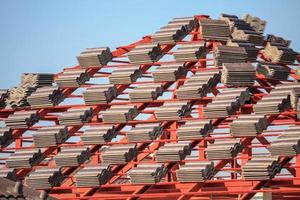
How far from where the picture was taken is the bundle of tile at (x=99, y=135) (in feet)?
213

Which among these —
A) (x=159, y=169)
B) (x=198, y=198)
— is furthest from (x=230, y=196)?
(x=159, y=169)

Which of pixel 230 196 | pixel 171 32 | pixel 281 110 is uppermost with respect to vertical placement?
pixel 171 32

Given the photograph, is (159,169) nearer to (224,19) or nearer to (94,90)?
(94,90)

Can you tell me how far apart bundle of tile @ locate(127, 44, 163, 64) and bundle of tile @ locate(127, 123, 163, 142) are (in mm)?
5655

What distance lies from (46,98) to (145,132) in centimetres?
907

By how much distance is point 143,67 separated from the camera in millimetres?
68438

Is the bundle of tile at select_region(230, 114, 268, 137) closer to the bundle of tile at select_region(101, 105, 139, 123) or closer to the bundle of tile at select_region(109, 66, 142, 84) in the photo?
the bundle of tile at select_region(101, 105, 139, 123)

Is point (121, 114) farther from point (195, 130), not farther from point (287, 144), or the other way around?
point (287, 144)

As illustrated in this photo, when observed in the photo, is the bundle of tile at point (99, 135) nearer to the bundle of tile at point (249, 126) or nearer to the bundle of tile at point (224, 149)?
the bundle of tile at point (224, 149)

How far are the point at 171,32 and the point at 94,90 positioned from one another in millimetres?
6340

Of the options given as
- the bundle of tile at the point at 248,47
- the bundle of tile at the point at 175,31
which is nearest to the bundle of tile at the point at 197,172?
the bundle of tile at the point at 248,47

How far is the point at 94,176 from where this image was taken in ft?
205

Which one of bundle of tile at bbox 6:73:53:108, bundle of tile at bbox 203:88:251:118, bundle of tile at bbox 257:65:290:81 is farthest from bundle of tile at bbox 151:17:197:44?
bundle of tile at bbox 6:73:53:108

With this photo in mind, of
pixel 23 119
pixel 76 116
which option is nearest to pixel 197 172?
pixel 76 116
